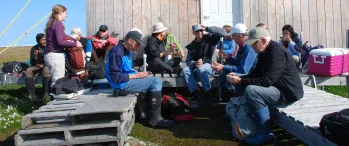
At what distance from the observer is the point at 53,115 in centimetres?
447

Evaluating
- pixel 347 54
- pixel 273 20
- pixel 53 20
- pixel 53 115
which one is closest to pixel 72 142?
pixel 53 115

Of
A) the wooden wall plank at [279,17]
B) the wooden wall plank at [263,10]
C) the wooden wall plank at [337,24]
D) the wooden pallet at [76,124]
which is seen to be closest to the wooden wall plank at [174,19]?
the wooden wall plank at [263,10]

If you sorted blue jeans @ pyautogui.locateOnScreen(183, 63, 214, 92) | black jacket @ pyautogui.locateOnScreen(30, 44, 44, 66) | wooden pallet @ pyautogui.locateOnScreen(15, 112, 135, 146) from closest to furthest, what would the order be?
wooden pallet @ pyautogui.locateOnScreen(15, 112, 135, 146)
blue jeans @ pyautogui.locateOnScreen(183, 63, 214, 92)
black jacket @ pyautogui.locateOnScreen(30, 44, 44, 66)

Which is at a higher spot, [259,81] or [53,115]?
[259,81]

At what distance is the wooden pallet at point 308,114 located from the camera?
4.00 meters

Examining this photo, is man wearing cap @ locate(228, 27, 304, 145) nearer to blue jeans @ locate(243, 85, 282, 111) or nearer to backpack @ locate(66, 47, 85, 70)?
blue jeans @ locate(243, 85, 282, 111)

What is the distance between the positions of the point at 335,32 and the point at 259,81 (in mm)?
5323

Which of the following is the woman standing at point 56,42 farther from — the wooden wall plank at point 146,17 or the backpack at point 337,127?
the backpack at point 337,127

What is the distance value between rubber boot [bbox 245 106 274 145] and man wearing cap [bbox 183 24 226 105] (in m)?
1.55

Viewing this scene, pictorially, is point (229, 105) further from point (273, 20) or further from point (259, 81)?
point (273, 20)

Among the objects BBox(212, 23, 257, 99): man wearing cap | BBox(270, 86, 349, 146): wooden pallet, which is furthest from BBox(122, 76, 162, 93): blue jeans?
BBox(270, 86, 349, 146): wooden pallet

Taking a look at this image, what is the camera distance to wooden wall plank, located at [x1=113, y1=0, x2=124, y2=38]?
8703 mm

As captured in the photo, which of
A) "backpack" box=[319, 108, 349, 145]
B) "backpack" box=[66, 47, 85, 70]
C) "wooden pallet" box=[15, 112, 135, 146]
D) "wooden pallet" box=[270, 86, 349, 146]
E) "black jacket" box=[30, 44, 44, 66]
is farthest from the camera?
"black jacket" box=[30, 44, 44, 66]

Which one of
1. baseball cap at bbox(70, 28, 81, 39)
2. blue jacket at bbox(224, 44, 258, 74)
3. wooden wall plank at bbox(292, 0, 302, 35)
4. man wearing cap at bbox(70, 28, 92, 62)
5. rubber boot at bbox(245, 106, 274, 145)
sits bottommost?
rubber boot at bbox(245, 106, 274, 145)
